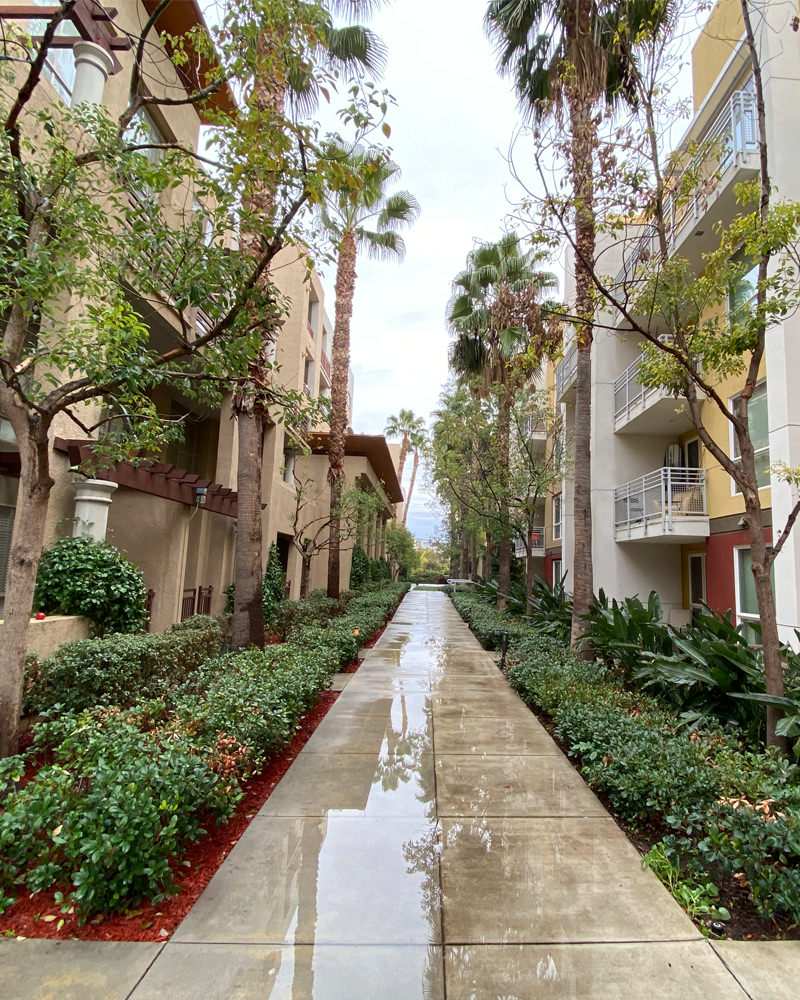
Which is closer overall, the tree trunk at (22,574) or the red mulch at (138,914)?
the red mulch at (138,914)

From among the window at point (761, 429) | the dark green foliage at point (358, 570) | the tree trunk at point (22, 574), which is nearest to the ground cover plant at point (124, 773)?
the tree trunk at point (22, 574)

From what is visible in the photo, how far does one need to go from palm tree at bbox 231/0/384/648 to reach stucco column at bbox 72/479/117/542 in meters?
1.90

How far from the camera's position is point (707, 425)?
12.8 metres

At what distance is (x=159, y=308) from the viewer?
410 inches

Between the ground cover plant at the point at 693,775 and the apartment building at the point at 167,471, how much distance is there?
4.52 meters

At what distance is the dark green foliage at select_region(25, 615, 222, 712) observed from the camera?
5762 millimetres

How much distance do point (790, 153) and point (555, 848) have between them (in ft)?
35.4

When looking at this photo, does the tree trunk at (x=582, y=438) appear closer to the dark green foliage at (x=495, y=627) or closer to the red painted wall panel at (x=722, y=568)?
the dark green foliage at (x=495, y=627)

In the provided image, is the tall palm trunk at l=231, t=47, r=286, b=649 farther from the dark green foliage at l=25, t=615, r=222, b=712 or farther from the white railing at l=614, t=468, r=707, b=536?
the white railing at l=614, t=468, r=707, b=536

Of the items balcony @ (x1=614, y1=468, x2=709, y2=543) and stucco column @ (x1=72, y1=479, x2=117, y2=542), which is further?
balcony @ (x1=614, y1=468, x2=709, y2=543)

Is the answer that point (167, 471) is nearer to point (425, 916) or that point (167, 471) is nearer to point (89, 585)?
point (89, 585)

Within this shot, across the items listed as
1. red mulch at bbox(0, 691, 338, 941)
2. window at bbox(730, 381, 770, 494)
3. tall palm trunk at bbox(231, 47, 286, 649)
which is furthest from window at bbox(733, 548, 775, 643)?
red mulch at bbox(0, 691, 338, 941)

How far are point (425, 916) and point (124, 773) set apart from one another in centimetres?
181

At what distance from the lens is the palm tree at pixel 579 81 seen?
742cm
